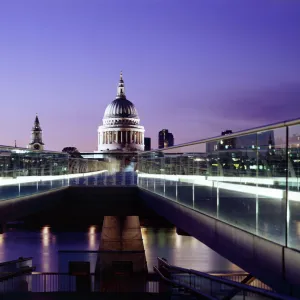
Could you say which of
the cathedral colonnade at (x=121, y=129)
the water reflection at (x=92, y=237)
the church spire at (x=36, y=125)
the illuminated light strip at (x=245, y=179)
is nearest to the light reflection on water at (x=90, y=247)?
the water reflection at (x=92, y=237)

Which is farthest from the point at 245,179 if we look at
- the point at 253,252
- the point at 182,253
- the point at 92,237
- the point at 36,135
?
the point at 36,135

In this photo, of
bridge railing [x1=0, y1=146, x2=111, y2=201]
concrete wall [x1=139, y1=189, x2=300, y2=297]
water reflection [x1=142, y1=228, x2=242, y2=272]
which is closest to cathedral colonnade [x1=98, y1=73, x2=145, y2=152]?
water reflection [x1=142, y1=228, x2=242, y2=272]

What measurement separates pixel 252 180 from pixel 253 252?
0.95 meters

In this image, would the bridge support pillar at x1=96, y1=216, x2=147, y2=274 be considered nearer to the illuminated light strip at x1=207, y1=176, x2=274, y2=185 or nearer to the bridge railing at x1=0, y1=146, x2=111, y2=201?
the bridge railing at x1=0, y1=146, x2=111, y2=201

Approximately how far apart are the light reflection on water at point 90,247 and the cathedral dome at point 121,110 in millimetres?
82436

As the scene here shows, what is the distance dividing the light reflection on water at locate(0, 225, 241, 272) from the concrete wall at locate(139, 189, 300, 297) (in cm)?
2216

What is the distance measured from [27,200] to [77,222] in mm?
48232

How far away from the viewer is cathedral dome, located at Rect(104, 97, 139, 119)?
143 meters

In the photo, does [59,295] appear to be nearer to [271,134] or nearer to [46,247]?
[271,134]

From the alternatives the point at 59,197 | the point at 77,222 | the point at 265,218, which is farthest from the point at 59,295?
the point at 77,222

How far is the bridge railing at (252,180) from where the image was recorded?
5.88 m

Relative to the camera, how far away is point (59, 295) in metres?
12.5

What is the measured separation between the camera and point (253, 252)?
6.71m

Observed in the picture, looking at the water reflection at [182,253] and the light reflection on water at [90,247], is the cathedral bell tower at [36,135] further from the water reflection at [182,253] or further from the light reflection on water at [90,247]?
the water reflection at [182,253]
